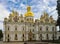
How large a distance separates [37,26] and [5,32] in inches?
202

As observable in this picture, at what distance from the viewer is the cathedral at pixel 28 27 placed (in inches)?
1201

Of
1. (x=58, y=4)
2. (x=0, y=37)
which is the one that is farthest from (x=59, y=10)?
(x=0, y=37)

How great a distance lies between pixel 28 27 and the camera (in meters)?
31.2

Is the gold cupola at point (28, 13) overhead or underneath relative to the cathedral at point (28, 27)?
overhead

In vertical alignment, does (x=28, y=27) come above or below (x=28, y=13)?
below

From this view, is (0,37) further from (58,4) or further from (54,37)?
(58,4)

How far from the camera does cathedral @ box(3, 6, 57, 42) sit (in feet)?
100

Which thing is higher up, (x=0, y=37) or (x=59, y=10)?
(x=59, y=10)

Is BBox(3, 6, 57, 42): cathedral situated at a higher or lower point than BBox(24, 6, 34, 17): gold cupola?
lower

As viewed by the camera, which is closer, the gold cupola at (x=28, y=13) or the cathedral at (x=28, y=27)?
the cathedral at (x=28, y=27)

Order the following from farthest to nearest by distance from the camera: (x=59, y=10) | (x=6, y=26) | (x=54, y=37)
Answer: (x=54, y=37) → (x=6, y=26) → (x=59, y=10)

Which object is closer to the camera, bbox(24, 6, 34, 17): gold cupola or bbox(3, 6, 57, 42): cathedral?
bbox(3, 6, 57, 42): cathedral

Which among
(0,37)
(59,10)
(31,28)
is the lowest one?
(0,37)

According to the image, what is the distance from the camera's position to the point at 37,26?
31844 millimetres
